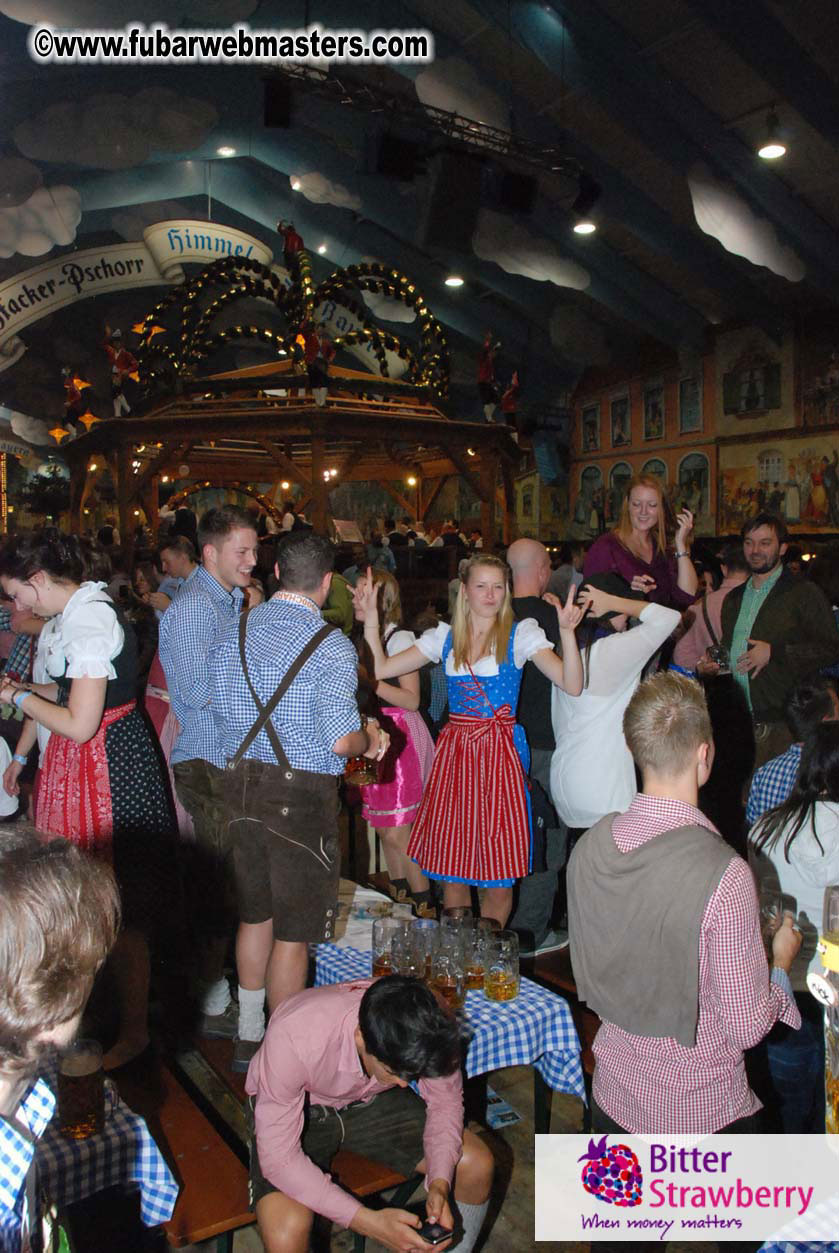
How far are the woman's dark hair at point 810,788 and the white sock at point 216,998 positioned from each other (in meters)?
1.84

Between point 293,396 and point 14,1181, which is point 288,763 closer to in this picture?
point 14,1181

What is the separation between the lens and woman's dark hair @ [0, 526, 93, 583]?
8.41 ft

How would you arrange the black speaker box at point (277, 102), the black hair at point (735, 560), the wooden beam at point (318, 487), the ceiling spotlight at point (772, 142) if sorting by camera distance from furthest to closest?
the wooden beam at point (318, 487) < the black speaker box at point (277, 102) < the ceiling spotlight at point (772, 142) < the black hair at point (735, 560)

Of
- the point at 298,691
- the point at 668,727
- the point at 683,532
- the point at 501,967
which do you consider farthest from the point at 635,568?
the point at 668,727

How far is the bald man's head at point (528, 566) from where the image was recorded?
359cm

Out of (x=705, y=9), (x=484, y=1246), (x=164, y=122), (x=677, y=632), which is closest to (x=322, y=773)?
(x=484, y=1246)

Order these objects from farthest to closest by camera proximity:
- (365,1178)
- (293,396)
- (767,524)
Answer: (293,396) → (767,524) → (365,1178)

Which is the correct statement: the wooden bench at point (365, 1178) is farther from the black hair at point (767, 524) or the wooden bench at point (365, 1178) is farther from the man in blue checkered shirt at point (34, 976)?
the black hair at point (767, 524)

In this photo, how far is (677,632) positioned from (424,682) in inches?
55.8

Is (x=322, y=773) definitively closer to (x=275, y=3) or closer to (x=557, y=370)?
(x=275, y=3)

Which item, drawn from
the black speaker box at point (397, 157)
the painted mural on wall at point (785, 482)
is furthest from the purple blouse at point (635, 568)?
the painted mural on wall at point (785, 482)

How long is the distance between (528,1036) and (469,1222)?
410 millimetres

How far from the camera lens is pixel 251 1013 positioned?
8.74 feet

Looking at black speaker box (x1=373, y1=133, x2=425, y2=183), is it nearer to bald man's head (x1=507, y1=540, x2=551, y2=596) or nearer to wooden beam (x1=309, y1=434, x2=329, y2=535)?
wooden beam (x1=309, y1=434, x2=329, y2=535)
